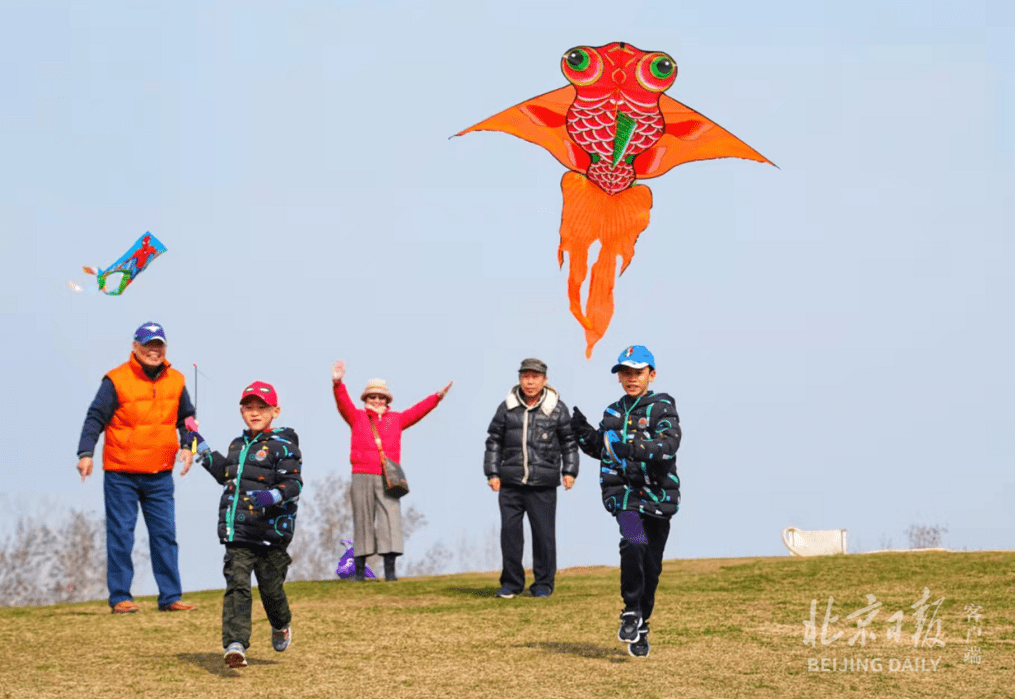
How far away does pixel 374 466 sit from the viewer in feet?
40.3

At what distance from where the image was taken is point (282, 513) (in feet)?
22.2

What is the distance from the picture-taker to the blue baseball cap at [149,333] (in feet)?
30.3

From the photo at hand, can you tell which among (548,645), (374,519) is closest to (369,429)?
(374,519)

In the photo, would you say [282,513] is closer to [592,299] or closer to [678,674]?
[678,674]

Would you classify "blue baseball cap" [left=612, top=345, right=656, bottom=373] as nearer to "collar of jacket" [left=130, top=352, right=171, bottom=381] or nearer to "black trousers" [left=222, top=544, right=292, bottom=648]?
"black trousers" [left=222, top=544, right=292, bottom=648]

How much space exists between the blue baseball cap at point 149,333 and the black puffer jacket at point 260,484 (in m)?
2.74

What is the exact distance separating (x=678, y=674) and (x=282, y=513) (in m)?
2.24

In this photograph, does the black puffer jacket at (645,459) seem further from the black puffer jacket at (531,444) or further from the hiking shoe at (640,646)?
the black puffer jacket at (531,444)

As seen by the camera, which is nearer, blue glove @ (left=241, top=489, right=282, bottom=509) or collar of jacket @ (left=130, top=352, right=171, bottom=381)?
blue glove @ (left=241, top=489, right=282, bottom=509)

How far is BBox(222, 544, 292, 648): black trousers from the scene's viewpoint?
666cm

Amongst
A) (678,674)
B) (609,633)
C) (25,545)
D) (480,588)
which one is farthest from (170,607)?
(25,545)

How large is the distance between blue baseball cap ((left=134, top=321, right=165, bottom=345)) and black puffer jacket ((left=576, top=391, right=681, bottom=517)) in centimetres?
386

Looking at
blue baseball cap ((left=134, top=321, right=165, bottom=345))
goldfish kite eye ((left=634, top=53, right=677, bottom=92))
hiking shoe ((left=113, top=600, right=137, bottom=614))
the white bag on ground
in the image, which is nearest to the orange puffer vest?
blue baseball cap ((left=134, top=321, right=165, bottom=345))

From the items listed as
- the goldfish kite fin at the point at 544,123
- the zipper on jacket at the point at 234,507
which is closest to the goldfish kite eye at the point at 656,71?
the goldfish kite fin at the point at 544,123
